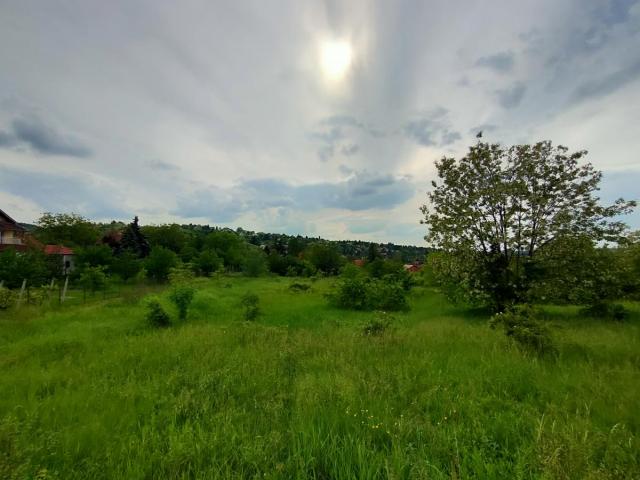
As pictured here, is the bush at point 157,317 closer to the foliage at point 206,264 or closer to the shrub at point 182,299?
the shrub at point 182,299

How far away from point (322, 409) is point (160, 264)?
1469 inches

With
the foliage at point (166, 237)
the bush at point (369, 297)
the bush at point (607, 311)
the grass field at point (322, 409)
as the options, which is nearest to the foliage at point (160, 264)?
the bush at point (369, 297)

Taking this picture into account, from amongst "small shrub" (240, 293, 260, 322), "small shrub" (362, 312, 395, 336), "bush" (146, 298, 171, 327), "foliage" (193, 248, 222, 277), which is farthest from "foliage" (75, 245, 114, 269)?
"small shrub" (362, 312, 395, 336)

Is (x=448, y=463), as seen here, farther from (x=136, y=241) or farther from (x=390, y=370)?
(x=136, y=241)

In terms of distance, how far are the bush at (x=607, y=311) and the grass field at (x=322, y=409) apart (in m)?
7.38

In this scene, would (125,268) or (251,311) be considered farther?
(125,268)

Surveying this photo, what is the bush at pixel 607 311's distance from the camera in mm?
14398

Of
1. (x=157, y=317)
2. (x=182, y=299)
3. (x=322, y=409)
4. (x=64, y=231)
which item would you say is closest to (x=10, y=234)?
(x=64, y=231)

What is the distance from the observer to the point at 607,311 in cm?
1477

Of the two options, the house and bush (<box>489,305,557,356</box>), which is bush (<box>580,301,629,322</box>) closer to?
bush (<box>489,305,557,356</box>)

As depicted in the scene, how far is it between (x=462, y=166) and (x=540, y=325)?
8.42 metres

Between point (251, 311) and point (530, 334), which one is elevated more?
point (530, 334)

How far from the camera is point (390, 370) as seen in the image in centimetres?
604

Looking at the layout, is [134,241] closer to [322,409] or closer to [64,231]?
[64,231]
